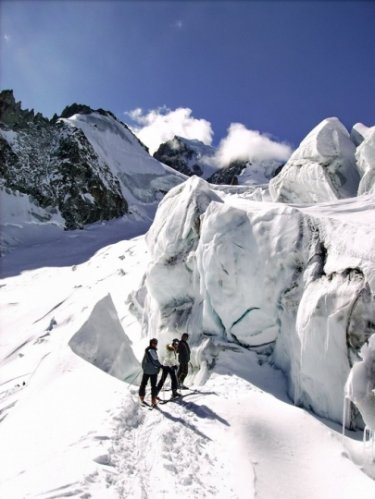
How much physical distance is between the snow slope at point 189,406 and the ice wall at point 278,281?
0.05m

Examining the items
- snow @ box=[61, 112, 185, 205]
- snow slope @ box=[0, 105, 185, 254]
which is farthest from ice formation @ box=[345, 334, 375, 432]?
snow @ box=[61, 112, 185, 205]

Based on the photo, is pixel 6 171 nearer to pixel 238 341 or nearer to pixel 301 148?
pixel 301 148

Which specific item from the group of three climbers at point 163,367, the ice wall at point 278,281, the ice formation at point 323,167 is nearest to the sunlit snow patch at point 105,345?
the ice wall at point 278,281

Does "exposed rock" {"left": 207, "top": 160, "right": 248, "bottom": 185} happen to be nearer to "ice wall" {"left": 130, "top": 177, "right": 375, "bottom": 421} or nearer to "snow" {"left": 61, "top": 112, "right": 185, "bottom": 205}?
"snow" {"left": 61, "top": 112, "right": 185, "bottom": 205}

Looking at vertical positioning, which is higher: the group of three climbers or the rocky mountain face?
the rocky mountain face

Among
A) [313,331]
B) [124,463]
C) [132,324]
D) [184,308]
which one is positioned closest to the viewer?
[124,463]

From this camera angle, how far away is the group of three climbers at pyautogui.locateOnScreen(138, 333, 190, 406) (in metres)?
Answer: 7.68

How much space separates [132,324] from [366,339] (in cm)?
996

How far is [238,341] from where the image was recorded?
9.41 metres

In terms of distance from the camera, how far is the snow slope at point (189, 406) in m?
5.18

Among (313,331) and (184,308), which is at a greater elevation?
(313,331)

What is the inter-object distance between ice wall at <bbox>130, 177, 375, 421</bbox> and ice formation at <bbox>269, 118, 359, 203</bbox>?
6.65 m

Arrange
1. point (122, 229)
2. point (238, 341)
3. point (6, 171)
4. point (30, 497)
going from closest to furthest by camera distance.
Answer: point (30, 497)
point (238, 341)
point (6, 171)
point (122, 229)

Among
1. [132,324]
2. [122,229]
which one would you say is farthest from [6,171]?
[132,324]
